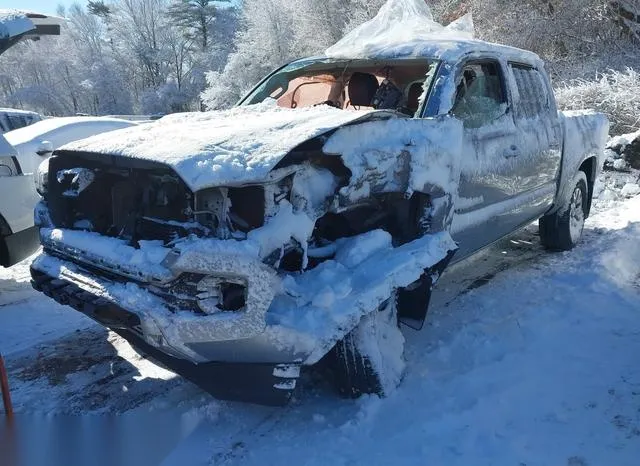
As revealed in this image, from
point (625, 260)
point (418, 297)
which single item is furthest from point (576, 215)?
point (418, 297)

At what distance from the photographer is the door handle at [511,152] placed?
4160 mm

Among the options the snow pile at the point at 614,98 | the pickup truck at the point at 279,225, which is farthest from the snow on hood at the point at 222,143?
the snow pile at the point at 614,98

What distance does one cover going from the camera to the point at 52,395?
11.0ft

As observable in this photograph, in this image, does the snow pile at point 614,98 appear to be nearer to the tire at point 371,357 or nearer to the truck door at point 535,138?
the truck door at point 535,138

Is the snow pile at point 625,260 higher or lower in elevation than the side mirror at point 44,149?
lower

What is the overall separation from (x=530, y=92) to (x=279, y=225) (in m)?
3.26

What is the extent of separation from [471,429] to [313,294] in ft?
3.38

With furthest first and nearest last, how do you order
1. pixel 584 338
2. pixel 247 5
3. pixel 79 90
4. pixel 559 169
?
1. pixel 79 90
2. pixel 247 5
3. pixel 559 169
4. pixel 584 338

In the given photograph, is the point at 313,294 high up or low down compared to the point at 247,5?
down

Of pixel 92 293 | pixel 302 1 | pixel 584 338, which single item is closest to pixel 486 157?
pixel 584 338

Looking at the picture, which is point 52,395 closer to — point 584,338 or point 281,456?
point 281,456

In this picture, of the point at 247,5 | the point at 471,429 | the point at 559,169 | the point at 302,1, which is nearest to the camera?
the point at 471,429

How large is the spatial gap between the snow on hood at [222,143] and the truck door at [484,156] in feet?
3.30

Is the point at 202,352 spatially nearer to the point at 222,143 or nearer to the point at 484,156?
the point at 222,143
